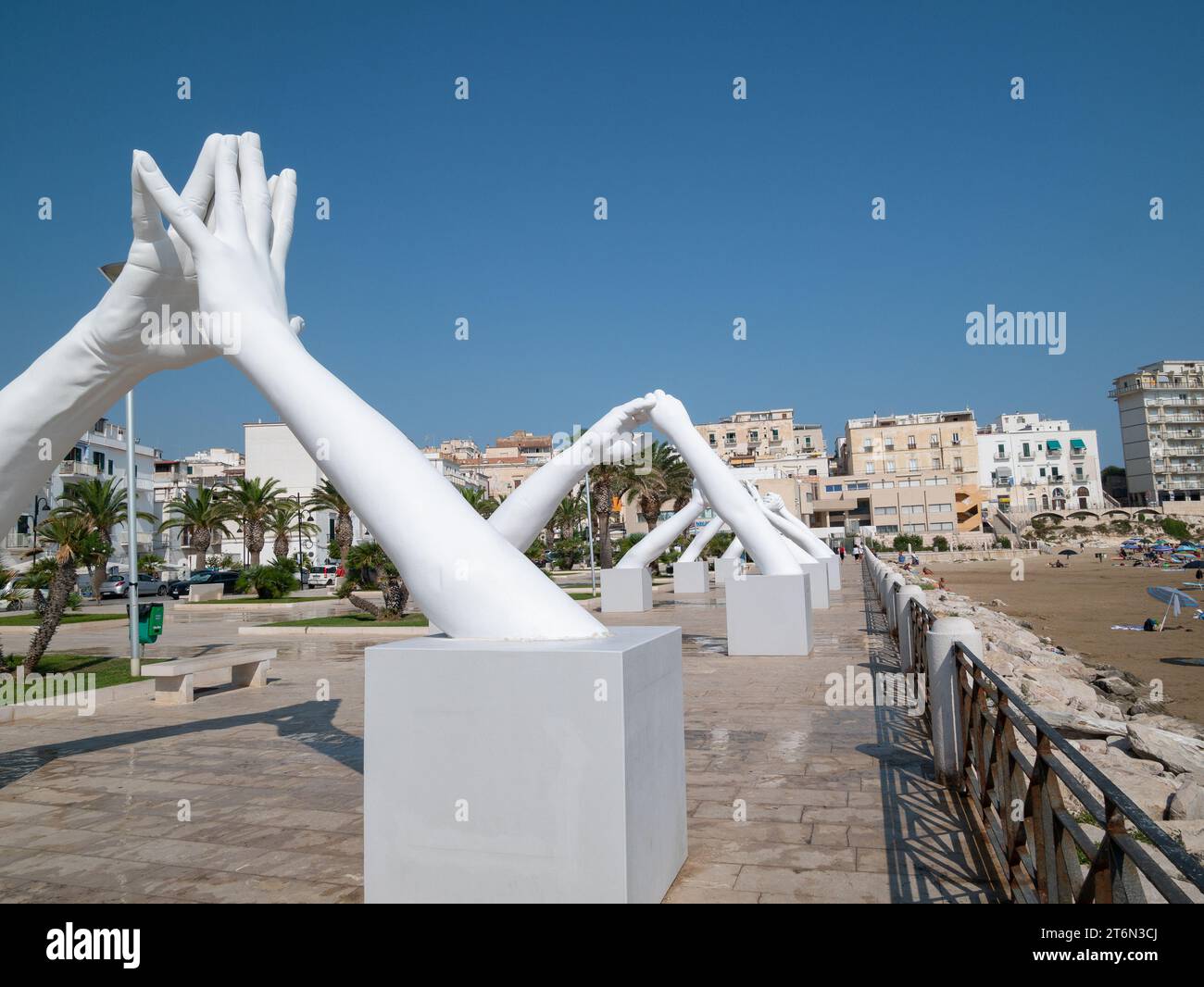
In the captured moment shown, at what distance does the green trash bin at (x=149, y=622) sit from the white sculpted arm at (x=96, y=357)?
24.4ft

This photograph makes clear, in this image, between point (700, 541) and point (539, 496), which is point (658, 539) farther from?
point (539, 496)

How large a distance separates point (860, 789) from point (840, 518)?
83.1 meters

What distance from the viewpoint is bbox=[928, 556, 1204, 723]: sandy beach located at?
13758mm

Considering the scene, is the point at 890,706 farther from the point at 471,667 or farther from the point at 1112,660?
the point at 1112,660

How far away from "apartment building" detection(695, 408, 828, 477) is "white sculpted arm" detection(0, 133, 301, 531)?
8984cm

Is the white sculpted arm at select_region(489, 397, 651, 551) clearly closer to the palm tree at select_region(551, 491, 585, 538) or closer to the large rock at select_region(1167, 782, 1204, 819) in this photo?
the large rock at select_region(1167, 782, 1204, 819)

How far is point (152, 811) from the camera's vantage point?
5.93 meters

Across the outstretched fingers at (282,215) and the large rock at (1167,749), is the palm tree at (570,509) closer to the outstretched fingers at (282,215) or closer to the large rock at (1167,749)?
the large rock at (1167,749)

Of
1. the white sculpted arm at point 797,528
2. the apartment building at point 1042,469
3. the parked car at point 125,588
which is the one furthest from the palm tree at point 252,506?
the apartment building at point 1042,469

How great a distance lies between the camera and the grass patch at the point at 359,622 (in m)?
19.3

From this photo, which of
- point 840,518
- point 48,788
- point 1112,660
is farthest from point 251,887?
point 840,518

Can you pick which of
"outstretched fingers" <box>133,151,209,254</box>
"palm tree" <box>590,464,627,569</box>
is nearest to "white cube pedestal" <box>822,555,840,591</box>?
"palm tree" <box>590,464,627,569</box>

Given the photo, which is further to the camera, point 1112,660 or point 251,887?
point 1112,660

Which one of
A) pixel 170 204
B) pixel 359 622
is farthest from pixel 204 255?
pixel 359 622
